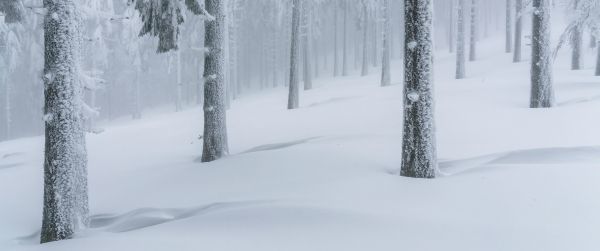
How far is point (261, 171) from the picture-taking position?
9.83 metres

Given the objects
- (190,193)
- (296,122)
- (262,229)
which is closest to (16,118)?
(296,122)

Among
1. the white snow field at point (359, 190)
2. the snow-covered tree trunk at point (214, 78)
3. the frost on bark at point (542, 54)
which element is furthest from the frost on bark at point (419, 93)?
the frost on bark at point (542, 54)

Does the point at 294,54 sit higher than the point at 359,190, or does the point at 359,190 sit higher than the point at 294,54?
the point at 294,54

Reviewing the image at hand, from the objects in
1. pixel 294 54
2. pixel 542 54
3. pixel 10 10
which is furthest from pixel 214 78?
pixel 294 54

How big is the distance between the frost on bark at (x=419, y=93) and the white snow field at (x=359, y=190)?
1.19ft

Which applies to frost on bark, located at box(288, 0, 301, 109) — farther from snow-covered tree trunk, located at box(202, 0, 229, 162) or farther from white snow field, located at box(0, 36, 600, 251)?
snow-covered tree trunk, located at box(202, 0, 229, 162)

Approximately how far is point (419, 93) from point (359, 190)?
1.87 metres

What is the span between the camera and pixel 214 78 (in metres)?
11.2

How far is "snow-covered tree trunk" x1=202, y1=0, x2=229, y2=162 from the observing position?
36.6 feet

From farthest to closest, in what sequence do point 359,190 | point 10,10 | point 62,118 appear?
point 10,10 → point 359,190 → point 62,118

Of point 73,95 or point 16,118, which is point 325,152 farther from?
point 16,118

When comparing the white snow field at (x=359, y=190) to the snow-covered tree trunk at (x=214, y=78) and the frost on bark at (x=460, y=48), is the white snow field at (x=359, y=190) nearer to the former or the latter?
the snow-covered tree trunk at (x=214, y=78)

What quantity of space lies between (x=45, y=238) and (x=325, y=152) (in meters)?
5.70

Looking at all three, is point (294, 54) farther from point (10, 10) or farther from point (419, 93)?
point (419, 93)
